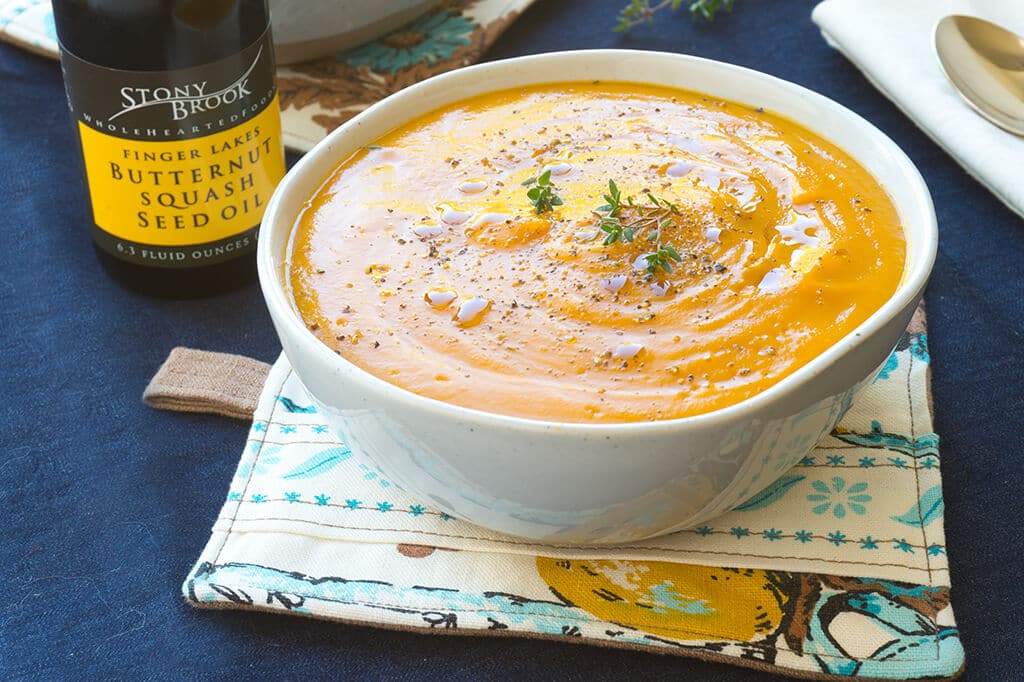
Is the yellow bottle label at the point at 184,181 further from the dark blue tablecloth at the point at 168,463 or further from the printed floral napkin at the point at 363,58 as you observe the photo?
the printed floral napkin at the point at 363,58

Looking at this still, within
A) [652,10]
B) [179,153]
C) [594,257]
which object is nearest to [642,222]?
[594,257]

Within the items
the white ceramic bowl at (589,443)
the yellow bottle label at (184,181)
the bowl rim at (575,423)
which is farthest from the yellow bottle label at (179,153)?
the white ceramic bowl at (589,443)

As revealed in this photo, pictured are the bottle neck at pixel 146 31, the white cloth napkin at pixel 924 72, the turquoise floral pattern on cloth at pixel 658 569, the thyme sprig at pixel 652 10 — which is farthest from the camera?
the thyme sprig at pixel 652 10

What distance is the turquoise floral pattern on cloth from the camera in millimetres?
1111

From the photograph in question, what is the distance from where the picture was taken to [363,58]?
79.0 inches

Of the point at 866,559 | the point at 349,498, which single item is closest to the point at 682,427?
the point at 866,559

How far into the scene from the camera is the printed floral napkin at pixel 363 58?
1.89 meters

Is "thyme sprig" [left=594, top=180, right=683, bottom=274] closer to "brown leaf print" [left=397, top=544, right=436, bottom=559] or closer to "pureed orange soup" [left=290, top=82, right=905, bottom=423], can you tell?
"pureed orange soup" [left=290, top=82, right=905, bottom=423]

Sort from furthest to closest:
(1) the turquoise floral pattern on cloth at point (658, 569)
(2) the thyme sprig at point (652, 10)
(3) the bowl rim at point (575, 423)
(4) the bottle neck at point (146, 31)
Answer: (2) the thyme sprig at point (652, 10), (4) the bottle neck at point (146, 31), (1) the turquoise floral pattern on cloth at point (658, 569), (3) the bowl rim at point (575, 423)

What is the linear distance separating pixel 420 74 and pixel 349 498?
0.93 m

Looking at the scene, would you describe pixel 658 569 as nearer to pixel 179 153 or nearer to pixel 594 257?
pixel 594 257

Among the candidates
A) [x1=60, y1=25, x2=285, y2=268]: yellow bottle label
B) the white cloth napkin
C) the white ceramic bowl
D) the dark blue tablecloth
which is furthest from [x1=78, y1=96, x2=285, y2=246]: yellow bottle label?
the white cloth napkin

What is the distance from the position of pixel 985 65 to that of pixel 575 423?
117 cm

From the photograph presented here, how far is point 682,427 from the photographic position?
98cm
